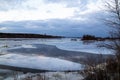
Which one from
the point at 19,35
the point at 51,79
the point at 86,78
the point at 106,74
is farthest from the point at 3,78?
the point at 19,35

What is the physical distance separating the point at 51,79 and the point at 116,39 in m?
3.61

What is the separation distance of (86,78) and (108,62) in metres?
1.80

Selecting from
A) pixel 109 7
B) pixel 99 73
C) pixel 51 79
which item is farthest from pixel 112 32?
pixel 51 79

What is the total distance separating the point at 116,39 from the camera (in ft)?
41.1

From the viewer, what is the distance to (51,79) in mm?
12398

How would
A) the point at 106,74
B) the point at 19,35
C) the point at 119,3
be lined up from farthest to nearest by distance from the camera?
the point at 19,35
the point at 119,3
the point at 106,74

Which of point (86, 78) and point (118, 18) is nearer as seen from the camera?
point (86, 78)

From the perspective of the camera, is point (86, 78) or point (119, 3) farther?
point (119, 3)

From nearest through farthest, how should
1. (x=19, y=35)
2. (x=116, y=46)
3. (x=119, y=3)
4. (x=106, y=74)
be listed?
1. (x=106, y=74)
2. (x=116, y=46)
3. (x=119, y=3)
4. (x=19, y=35)

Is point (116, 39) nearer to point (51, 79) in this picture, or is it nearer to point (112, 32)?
point (112, 32)

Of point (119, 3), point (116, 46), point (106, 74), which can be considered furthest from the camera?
point (119, 3)

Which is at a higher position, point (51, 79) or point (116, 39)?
point (116, 39)

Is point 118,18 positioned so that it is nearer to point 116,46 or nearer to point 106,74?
point 116,46

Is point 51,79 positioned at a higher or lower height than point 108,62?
lower
